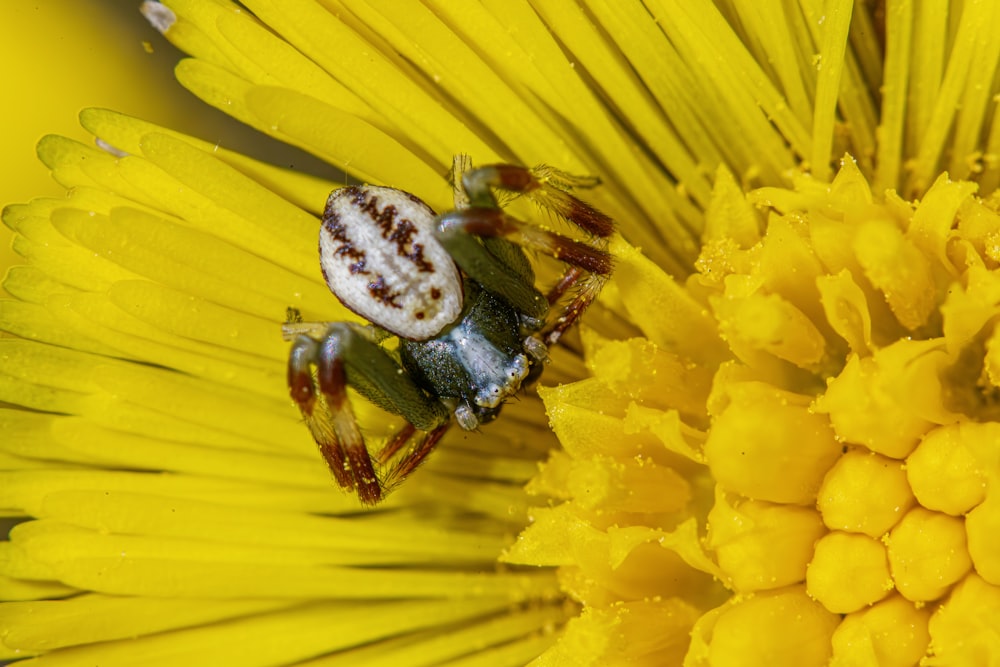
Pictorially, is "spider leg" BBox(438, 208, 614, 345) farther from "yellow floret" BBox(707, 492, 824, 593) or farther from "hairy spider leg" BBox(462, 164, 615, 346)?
"yellow floret" BBox(707, 492, 824, 593)

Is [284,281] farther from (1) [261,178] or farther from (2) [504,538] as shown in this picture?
(2) [504,538]

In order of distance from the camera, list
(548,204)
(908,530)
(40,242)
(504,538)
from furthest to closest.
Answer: (504,538)
(40,242)
(548,204)
(908,530)

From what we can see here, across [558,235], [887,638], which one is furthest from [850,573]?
[558,235]

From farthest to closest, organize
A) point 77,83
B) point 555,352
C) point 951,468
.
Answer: point 77,83
point 555,352
point 951,468

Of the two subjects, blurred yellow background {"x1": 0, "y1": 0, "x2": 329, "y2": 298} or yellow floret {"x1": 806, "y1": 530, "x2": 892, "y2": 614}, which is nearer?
yellow floret {"x1": 806, "y1": 530, "x2": 892, "y2": 614}

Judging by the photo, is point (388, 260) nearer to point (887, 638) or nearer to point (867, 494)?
point (867, 494)

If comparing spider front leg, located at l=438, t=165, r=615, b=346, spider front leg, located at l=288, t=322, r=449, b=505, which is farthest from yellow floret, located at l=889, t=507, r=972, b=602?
spider front leg, located at l=288, t=322, r=449, b=505

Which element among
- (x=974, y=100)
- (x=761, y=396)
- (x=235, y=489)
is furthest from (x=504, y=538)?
(x=974, y=100)

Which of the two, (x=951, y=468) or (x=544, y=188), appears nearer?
(x=951, y=468)
